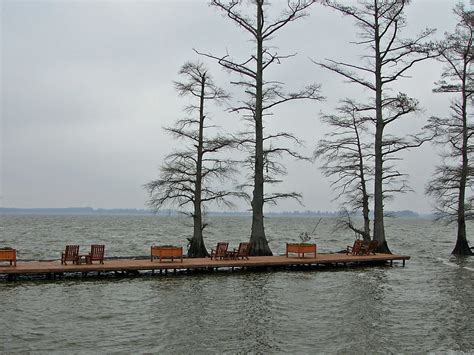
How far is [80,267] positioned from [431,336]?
14188 millimetres

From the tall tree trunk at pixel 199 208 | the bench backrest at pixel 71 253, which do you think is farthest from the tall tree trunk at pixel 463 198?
the bench backrest at pixel 71 253

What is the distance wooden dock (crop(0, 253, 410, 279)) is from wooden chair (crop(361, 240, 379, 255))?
51 centimetres

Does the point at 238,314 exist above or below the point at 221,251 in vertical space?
below

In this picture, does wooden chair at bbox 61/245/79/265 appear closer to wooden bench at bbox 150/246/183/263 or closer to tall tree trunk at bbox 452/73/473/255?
wooden bench at bbox 150/246/183/263

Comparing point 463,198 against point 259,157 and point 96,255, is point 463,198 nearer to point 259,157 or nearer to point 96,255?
point 259,157

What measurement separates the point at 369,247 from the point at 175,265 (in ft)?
39.6

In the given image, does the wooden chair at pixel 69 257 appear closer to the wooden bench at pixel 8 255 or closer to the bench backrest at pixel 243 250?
the wooden bench at pixel 8 255

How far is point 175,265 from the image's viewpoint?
24.2m

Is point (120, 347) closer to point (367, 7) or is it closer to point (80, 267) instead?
point (80, 267)

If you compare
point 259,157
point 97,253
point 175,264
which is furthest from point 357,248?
point 97,253

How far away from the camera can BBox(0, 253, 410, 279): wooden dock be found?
22000 mm

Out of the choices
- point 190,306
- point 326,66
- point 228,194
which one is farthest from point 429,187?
point 190,306

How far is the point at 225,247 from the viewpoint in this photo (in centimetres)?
2636

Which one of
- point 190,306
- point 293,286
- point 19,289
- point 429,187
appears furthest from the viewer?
point 429,187
